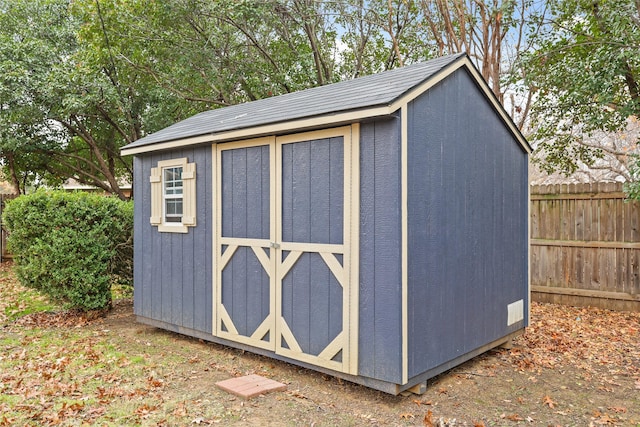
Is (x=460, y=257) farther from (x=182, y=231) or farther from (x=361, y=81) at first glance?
(x=182, y=231)

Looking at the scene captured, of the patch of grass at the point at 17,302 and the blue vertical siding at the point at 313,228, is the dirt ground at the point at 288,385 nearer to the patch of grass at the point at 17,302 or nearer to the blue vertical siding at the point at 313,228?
the blue vertical siding at the point at 313,228

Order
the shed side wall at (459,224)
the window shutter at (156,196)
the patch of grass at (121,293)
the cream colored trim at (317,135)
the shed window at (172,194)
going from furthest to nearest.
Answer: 1. the patch of grass at (121,293)
2. the window shutter at (156,196)
3. the shed window at (172,194)
4. the cream colored trim at (317,135)
5. the shed side wall at (459,224)

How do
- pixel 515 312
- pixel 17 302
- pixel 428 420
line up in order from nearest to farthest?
pixel 428 420
pixel 515 312
pixel 17 302

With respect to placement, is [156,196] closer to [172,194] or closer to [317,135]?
[172,194]

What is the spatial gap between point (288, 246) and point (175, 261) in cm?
196

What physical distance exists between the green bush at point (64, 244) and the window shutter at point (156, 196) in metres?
1.06

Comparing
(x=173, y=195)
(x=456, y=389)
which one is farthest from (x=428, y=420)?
(x=173, y=195)

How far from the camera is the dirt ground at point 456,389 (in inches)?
143

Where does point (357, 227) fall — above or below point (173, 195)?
below

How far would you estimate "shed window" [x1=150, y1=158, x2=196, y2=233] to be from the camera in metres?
5.54

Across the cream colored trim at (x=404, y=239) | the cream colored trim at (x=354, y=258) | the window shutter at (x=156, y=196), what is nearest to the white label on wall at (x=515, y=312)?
the cream colored trim at (x=404, y=239)

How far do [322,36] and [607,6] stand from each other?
7.06 metres

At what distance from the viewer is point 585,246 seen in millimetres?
7062

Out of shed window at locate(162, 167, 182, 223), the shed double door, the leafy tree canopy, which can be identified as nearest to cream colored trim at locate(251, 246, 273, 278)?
the shed double door
